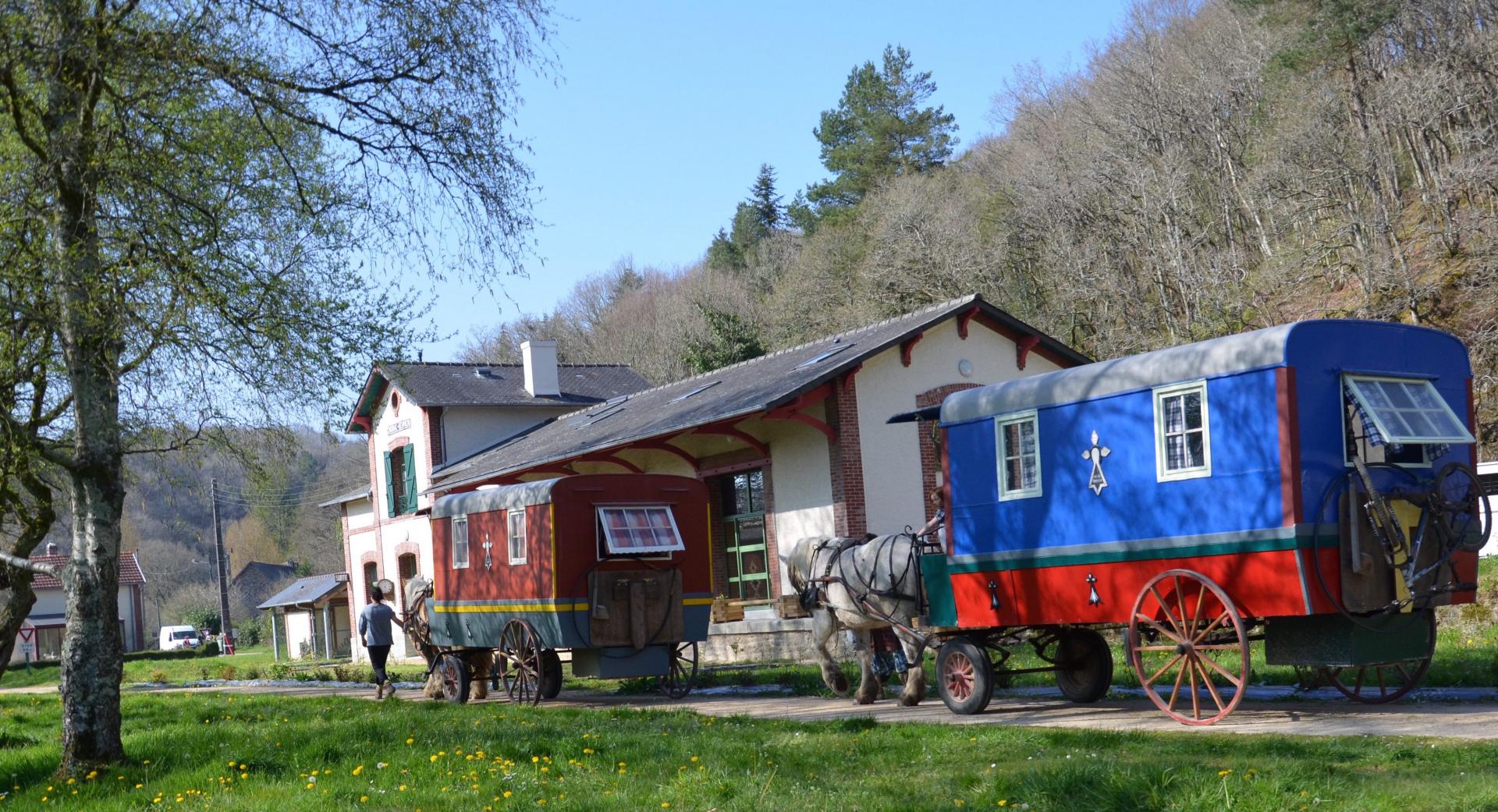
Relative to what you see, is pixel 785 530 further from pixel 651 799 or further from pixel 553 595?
pixel 651 799

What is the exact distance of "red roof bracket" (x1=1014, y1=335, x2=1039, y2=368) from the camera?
24234 mm

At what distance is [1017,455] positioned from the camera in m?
12.3

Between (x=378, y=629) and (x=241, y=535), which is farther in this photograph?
(x=241, y=535)

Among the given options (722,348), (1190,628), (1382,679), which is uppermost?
(722,348)

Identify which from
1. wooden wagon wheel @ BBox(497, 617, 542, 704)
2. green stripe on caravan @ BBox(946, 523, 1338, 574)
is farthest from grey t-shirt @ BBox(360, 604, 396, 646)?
green stripe on caravan @ BBox(946, 523, 1338, 574)

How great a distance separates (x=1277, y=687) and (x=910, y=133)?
48.6 metres

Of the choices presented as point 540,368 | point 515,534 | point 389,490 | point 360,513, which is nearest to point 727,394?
point 515,534

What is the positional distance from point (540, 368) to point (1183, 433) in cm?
2777

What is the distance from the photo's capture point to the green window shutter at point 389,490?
122 ft

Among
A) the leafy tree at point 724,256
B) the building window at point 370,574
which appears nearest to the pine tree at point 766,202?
the leafy tree at point 724,256

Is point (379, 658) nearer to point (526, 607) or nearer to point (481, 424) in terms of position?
point (526, 607)

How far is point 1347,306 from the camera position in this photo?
95.0ft

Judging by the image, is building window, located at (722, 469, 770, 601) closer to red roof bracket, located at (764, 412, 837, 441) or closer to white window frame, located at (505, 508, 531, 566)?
red roof bracket, located at (764, 412, 837, 441)

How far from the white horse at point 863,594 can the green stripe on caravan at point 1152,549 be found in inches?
43.3
